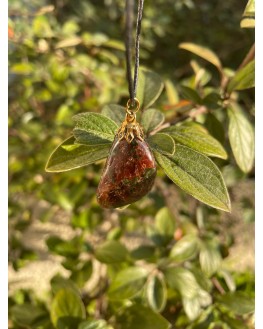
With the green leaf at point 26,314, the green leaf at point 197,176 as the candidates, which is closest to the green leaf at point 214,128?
the green leaf at point 197,176

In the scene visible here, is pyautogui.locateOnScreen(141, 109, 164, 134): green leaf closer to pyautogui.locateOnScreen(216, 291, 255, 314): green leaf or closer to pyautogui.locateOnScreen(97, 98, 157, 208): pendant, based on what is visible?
pyautogui.locateOnScreen(97, 98, 157, 208): pendant

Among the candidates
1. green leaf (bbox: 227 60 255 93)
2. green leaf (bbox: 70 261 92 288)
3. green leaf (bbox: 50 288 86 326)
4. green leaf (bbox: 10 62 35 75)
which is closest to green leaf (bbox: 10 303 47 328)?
green leaf (bbox: 70 261 92 288)

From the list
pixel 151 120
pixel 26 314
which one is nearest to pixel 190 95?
pixel 151 120

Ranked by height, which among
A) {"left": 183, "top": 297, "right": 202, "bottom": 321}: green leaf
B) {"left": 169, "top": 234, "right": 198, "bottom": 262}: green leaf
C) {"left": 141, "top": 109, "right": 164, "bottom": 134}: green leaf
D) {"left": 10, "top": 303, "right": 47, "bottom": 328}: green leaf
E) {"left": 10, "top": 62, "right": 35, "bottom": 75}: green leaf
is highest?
{"left": 141, "top": 109, "right": 164, "bottom": 134}: green leaf

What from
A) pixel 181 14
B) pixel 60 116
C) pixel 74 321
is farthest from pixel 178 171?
pixel 181 14

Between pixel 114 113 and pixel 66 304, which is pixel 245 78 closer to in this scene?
pixel 114 113

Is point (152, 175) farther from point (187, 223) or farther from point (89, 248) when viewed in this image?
point (187, 223)
